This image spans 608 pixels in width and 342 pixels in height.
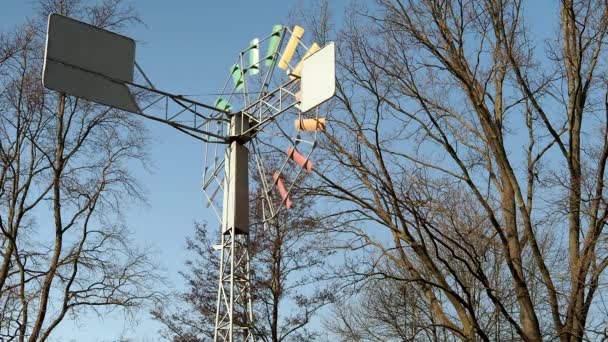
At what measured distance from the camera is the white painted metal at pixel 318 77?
26.3ft

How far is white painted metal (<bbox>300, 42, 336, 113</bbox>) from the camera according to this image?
8023mm

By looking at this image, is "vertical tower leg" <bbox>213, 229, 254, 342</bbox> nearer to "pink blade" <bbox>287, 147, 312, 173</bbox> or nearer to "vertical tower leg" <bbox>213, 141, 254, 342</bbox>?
"vertical tower leg" <bbox>213, 141, 254, 342</bbox>

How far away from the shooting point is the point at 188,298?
17375 mm

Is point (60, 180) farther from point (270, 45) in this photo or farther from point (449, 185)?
point (449, 185)

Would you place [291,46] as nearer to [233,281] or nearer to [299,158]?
[299,158]

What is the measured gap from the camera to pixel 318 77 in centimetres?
821

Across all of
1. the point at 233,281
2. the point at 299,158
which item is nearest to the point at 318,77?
the point at 299,158

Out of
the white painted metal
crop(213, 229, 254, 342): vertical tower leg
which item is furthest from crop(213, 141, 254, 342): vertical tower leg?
the white painted metal

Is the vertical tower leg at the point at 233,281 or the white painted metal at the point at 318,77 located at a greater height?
the white painted metal at the point at 318,77

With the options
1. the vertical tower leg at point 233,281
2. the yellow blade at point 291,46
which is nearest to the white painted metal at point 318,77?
the yellow blade at point 291,46

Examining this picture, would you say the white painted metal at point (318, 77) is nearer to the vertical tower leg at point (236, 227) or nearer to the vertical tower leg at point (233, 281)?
the vertical tower leg at point (236, 227)

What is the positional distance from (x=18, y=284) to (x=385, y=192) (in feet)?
22.7

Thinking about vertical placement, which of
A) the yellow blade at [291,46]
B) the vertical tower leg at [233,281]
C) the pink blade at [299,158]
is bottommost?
the vertical tower leg at [233,281]

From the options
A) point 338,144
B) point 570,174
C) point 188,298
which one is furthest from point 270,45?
point 188,298
